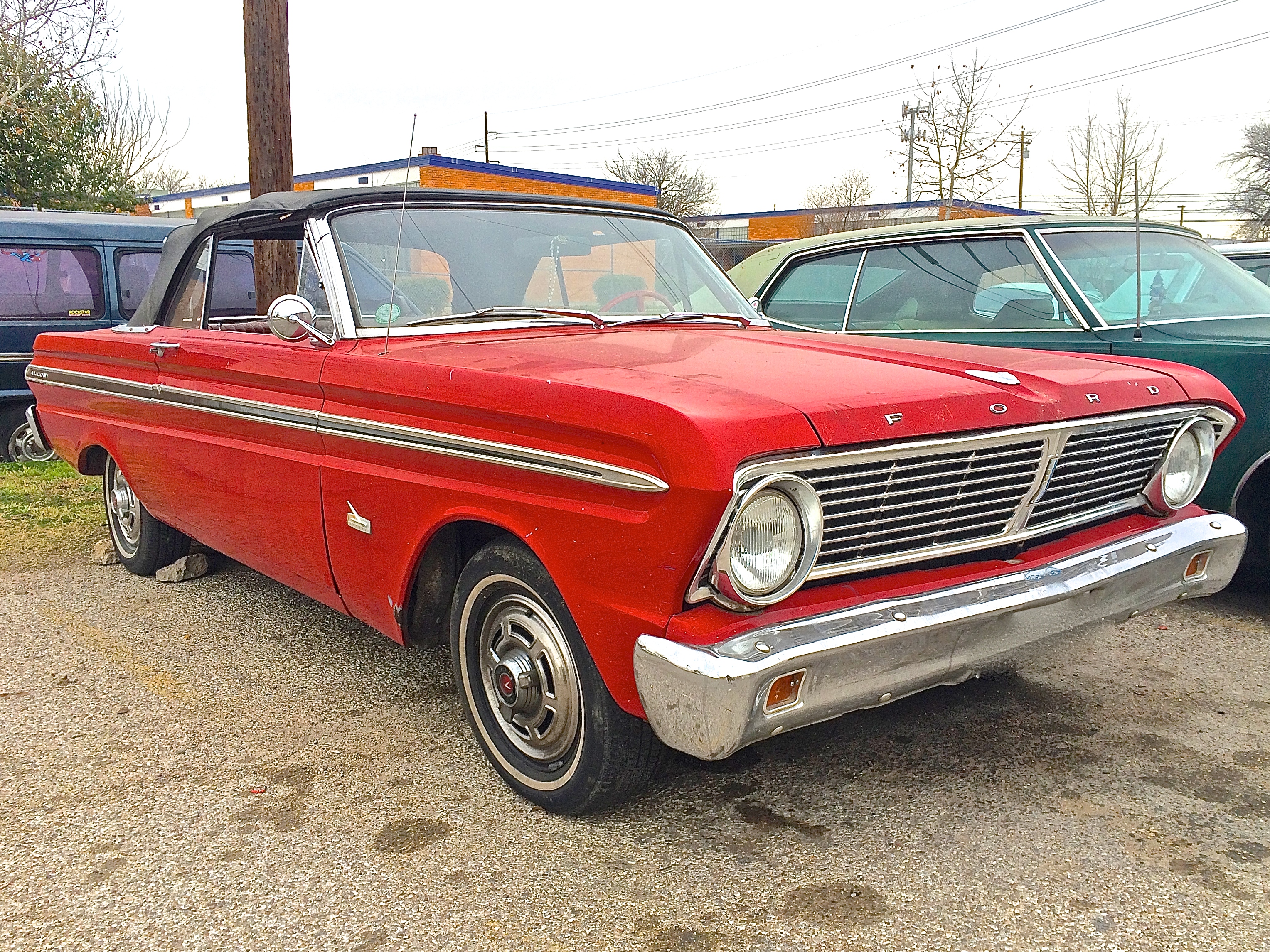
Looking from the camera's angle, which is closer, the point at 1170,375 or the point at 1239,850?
the point at 1239,850

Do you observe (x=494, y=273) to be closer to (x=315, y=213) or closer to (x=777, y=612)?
(x=315, y=213)

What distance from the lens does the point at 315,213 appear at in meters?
3.38

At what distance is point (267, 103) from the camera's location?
648 centimetres

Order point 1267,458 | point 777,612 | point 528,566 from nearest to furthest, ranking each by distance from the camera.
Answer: point 777,612, point 528,566, point 1267,458

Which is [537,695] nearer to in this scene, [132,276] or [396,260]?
[396,260]

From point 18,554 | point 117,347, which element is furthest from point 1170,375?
point 18,554

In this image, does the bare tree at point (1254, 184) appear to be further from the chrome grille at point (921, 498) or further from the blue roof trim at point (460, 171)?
the chrome grille at point (921, 498)

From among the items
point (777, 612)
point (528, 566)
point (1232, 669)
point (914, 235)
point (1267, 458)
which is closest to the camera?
point (777, 612)

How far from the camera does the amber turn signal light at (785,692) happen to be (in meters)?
2.12

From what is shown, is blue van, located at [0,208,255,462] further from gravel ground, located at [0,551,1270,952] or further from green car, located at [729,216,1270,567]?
gravel ground, located at [0,551,1270,952]

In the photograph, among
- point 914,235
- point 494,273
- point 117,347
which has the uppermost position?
point 914,235

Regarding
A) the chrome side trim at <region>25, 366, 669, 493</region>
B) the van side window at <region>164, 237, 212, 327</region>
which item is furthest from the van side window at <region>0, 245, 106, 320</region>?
the van side window at <region>164, 237, 212, 327</region>

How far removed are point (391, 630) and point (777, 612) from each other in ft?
4.42

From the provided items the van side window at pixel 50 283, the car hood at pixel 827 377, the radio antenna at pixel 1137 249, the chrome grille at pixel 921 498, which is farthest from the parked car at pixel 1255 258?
the van side window at pixel 50 283
